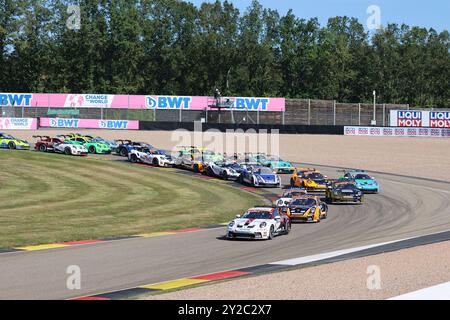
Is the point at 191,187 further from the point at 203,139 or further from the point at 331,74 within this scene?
the point at 331,74

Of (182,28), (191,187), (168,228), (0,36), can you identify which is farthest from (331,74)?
(168,228)

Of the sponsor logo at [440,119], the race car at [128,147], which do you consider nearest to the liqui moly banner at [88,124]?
the race car at [128,147]

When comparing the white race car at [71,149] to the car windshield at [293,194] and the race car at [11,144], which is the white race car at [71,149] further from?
the car windshield at [293,194]

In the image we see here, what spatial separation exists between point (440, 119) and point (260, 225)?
70191 millimetres

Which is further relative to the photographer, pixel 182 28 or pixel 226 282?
pixel 182 28

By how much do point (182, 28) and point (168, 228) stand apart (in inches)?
4153

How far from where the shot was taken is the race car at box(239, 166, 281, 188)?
157ft

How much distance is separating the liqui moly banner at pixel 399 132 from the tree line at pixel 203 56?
148 feet

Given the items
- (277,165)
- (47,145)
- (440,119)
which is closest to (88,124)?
(47,145)

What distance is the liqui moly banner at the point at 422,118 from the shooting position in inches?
3647

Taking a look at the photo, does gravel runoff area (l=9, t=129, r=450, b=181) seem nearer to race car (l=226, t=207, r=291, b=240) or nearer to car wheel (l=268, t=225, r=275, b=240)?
race car (l=226, t=207, r=291, b=240)

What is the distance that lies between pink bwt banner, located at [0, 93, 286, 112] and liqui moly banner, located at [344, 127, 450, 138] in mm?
11995
